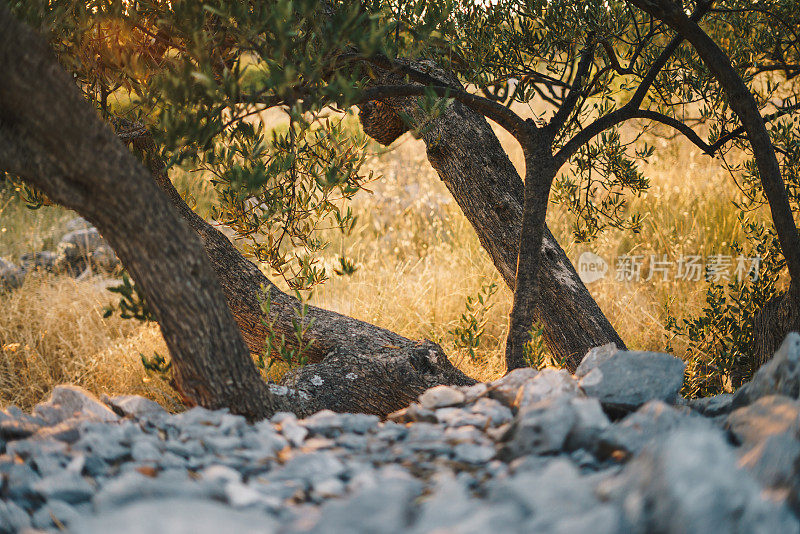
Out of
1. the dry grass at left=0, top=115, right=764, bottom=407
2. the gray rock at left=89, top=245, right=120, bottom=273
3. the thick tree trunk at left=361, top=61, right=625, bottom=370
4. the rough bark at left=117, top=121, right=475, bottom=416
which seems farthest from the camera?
the gray rock at left=89, top=245, right=120, bottom=273

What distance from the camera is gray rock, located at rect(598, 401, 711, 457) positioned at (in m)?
1.44

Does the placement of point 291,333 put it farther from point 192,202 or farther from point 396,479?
point 396,479

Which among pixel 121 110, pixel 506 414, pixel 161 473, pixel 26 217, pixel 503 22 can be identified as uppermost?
pixel 26 217

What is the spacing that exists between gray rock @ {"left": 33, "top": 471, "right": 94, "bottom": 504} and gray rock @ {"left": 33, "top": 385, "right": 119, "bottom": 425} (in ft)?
1.54

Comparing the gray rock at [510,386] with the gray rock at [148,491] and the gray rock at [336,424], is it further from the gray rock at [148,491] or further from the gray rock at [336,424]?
the gray rock at [148,491]

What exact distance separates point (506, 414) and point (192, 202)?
2290mm

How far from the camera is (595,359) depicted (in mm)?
2207

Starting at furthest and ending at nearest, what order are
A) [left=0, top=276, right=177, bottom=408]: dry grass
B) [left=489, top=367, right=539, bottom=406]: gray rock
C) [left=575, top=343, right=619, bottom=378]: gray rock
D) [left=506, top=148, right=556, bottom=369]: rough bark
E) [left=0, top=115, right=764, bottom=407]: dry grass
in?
[left=0, top=115, right=764, bottom=407]: dry grass, [left=0, top=276, right=177, bottom=408]: dry grass, [left=506, top=148, right=556, bottom=369]: rough bark, [left=575, top=343, right=619, bottom=378]: gray rock, [left=489, top=367, right=539, bottom=406]: gray rock

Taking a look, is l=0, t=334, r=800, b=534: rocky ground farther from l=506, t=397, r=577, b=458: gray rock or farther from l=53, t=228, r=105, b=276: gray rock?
l=53, t=228, r=105, b=276: gray rock

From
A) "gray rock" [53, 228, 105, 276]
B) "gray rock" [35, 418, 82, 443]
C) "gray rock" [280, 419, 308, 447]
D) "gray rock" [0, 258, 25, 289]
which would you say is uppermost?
"gray rock" [53, 228, 105, 276]

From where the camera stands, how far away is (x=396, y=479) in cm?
131

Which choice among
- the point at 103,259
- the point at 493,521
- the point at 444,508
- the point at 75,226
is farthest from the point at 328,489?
the point at 75,226

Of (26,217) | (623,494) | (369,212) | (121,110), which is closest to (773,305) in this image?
(623,494)

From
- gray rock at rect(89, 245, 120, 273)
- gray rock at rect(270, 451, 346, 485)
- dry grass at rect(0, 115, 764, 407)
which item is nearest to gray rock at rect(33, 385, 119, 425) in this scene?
gray rock at rect(270, 451, 346, 485)
